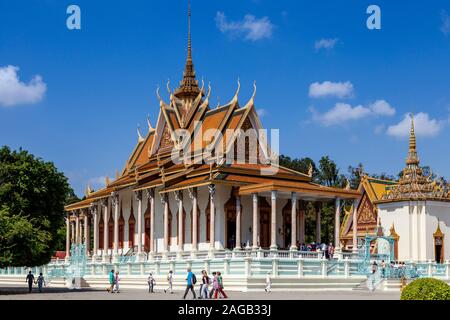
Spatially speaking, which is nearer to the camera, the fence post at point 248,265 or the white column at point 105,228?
the fence post at point 248,265

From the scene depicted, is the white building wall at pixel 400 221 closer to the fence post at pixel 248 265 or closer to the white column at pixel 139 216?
the white column at pixel 139 216

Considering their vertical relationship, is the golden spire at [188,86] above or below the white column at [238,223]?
above

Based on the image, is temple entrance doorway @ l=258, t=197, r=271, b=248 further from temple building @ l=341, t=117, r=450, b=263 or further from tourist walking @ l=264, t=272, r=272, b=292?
tourist walking @ l=264, t=272, r=272, b=292

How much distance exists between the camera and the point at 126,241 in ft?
156

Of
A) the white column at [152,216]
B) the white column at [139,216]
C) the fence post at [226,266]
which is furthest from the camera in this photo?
the white column at [139,216]

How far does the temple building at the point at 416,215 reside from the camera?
45.7 m

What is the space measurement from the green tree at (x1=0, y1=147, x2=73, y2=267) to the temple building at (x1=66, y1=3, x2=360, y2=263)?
6282 millimetres

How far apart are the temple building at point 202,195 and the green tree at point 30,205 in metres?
6.28

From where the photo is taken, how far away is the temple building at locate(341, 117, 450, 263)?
45688 millimetres

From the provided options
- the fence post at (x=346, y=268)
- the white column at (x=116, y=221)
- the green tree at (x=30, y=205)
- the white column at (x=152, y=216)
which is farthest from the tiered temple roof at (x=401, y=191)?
the green tree at (x=30, y=205)

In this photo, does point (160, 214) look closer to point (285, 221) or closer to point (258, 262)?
point (285, 221)

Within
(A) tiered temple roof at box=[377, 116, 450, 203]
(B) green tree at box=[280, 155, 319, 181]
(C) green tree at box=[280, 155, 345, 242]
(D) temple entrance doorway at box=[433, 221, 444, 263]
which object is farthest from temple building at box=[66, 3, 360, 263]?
(B) green tree at box=[280, 155, 319, 181]

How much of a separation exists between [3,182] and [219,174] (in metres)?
10.4
